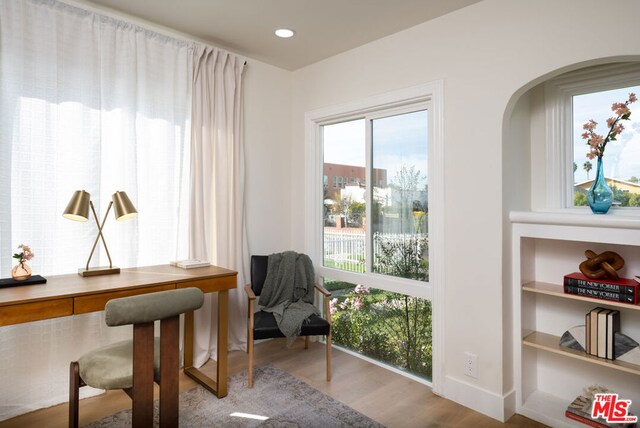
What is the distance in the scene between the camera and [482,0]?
2422 mm

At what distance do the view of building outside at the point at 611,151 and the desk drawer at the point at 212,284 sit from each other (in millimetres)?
2369

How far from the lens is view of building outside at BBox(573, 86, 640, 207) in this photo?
2.25 m

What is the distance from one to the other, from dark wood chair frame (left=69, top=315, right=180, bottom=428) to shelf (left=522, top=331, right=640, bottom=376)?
2.09 m

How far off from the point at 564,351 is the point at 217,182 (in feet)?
8.92

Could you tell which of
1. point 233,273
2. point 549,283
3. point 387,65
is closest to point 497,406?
point 549,283

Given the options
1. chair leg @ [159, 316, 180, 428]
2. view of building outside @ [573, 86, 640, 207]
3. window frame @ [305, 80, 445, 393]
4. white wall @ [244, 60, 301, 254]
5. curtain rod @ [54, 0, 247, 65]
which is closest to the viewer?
chair leg @ [159, 316, 180, 428]

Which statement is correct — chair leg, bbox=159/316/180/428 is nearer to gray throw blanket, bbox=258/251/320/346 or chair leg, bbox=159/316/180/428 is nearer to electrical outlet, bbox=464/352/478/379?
gray throw blanket, bbox=258/251/320/346

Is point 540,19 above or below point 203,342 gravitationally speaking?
above

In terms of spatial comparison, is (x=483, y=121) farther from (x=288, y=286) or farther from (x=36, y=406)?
(x=36, y=406)

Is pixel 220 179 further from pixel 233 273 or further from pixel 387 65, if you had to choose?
pixel 387 65

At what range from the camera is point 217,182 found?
320 cm

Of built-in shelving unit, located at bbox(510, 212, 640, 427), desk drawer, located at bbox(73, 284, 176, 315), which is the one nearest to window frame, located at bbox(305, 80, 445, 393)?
built-in shelving unit, located at bbox(510, 212, 640, 427)

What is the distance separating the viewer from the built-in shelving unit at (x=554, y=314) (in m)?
2.21

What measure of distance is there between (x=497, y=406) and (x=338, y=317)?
1.56 meters
